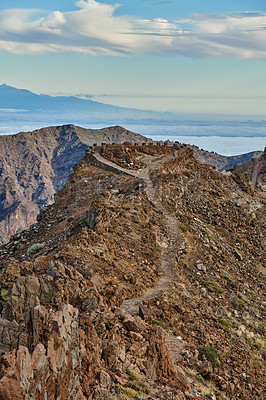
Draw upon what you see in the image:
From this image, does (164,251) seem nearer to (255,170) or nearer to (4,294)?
(4,294)

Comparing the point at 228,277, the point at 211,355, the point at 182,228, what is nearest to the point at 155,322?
the point at 211,355

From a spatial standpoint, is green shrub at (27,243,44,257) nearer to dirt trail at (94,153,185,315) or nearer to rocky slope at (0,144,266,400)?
rocky slope at (0,144,266,400)

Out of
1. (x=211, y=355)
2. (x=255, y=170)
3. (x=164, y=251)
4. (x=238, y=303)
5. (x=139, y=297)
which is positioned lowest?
(x=238, y=303)

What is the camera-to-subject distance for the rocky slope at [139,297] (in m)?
11.2

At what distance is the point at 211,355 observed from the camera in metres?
18.1

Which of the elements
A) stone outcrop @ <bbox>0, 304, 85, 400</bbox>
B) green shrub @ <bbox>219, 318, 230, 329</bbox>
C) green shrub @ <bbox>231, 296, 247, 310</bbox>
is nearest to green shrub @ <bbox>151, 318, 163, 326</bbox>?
green shrub @ <bbox>219, 318, 230, 329</bbox>

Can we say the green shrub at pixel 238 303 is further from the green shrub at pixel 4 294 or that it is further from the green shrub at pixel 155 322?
the green shrub at pixel 4 294

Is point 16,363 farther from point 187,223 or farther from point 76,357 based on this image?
point 187,223

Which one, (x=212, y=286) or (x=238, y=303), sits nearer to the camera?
(x=238, y=303)

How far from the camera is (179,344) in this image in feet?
59.6

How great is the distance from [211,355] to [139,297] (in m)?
4.93

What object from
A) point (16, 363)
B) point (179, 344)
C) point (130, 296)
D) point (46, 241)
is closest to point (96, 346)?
point (16, 363)

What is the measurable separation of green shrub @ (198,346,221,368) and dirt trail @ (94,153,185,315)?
3514mm

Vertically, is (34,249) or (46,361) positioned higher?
(46,361)
